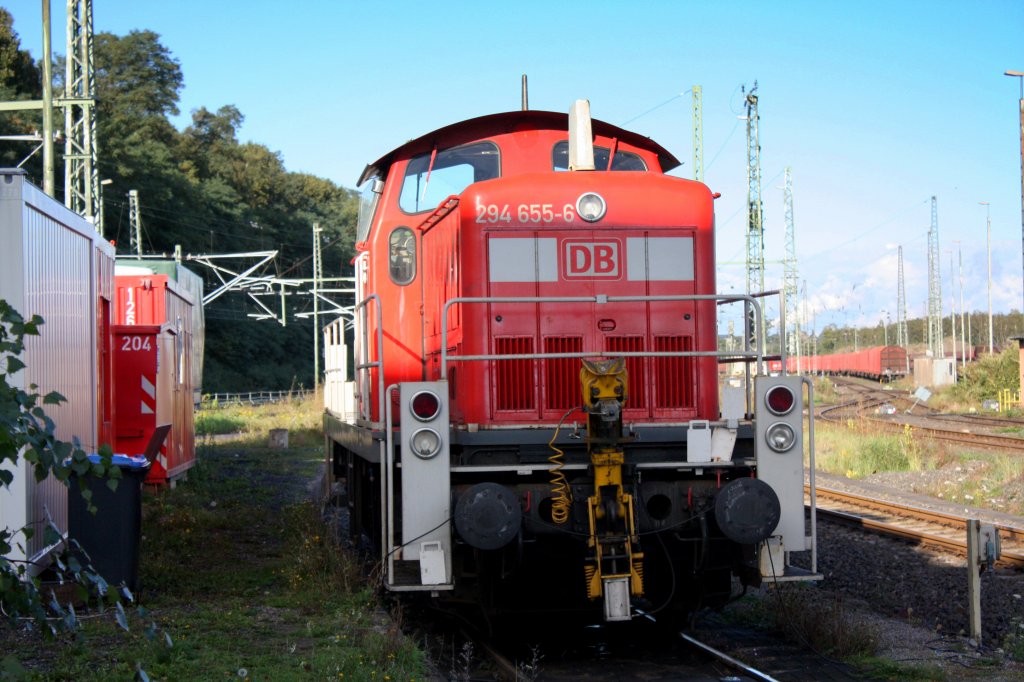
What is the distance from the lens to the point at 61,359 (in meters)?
8.42

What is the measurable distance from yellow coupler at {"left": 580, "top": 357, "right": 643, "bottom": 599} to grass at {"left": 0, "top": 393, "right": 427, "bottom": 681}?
1.23 meters

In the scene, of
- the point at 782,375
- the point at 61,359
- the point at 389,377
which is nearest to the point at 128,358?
the point at 61,359

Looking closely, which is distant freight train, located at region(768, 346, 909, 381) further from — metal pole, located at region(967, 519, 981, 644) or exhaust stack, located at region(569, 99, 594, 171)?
exhaust stack, located at region(569, 99, 594, 171)

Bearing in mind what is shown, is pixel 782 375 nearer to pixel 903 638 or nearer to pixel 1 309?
pixel 903 638

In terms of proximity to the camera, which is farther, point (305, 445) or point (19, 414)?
point (305, 445)

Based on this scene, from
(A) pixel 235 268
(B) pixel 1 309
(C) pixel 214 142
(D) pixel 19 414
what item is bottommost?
(D) pixel 19 414

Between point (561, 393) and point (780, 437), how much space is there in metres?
1.44

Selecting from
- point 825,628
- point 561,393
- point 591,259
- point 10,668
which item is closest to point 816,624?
point 825,628

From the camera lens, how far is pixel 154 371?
13008 millimetres

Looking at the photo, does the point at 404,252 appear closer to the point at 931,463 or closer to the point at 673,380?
the point at 673,380

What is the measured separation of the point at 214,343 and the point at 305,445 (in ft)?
98.6

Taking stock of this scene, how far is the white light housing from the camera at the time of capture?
6941 mm

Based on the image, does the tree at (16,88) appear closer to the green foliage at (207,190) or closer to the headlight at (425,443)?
the green foliage at (207,190)

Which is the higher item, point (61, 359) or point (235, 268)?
point (235, 268)
